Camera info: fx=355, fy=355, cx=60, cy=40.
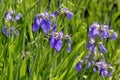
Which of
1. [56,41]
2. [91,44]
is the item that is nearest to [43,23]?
[56,41]

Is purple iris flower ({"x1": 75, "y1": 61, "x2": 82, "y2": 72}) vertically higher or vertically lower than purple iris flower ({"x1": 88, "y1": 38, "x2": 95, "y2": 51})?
lower

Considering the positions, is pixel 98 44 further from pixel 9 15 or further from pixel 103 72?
pixel 9 15

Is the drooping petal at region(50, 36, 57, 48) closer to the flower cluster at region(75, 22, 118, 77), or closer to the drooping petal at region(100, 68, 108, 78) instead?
the flower cluster at region(75, 22, 118, 77)

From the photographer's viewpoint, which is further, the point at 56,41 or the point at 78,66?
the point at 78,66

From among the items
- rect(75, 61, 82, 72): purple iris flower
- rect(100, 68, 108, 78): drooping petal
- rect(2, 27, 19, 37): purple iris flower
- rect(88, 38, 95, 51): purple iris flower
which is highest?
rect(2, 27, 19, 37): purple iris flower

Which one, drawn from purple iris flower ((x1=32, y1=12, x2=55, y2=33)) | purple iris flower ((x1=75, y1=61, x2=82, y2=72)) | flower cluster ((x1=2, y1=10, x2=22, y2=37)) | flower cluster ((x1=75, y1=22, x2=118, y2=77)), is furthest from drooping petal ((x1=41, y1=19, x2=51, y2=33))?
purple iris flower ((x1=75, y1=61, x2=82, y2=72))

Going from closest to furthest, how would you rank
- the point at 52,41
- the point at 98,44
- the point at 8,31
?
1. the point at 52,41
2. the point at 8,31
3. the point at 98,44

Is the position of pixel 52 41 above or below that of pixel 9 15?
below

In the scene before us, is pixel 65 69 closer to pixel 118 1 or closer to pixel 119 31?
pixel 119 31

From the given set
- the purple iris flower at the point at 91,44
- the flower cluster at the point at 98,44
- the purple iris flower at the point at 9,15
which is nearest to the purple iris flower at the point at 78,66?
the flower cluster at the point at 98,44

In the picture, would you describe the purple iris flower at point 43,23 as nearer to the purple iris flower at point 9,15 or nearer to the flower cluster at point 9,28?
the flower cluster at point 9,28

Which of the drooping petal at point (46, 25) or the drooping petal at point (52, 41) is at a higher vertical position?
the drooping petal at point (46, 25)

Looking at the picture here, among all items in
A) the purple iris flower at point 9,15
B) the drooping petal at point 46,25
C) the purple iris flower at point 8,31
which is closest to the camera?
the drooping petal at point 46,25

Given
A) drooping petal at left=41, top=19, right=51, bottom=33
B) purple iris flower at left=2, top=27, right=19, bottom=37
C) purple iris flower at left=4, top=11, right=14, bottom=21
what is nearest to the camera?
drooping petal at left=41, top=19, right=51, bottom=33
